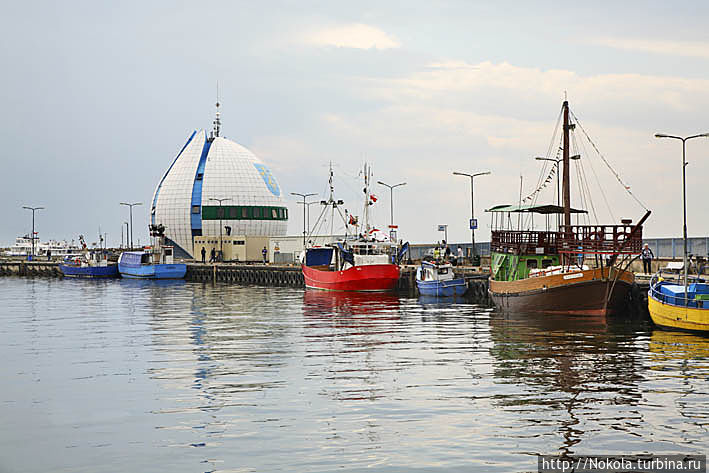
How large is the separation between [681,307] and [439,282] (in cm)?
2935

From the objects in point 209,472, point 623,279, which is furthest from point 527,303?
point 209,472

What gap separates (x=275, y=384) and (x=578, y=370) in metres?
9.73

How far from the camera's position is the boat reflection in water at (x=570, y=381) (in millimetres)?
17766

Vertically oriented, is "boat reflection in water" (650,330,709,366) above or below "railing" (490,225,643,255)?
below

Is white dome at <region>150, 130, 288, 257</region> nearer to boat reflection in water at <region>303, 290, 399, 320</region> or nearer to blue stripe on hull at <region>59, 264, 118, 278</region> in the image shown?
blue stripe on hull at <region>59, 264, 118, 278</region>

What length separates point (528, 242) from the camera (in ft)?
173

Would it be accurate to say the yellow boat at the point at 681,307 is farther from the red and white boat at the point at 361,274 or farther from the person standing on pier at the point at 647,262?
the red and white boat at the point at 361,274

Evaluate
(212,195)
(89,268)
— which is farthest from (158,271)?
(212,195)

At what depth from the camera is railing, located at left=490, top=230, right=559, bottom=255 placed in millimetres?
52062

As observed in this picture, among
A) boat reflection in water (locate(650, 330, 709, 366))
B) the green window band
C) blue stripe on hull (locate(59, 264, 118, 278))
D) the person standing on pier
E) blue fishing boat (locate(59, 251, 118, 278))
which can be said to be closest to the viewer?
boat reflection in water (locate(650, 330, 709, 366))

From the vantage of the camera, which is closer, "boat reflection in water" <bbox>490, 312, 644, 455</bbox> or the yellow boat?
"boat reflection in water" <bbox>490, 312, 644, 455</bbox>

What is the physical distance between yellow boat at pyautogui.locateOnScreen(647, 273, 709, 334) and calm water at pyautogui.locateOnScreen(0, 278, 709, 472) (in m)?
0.90

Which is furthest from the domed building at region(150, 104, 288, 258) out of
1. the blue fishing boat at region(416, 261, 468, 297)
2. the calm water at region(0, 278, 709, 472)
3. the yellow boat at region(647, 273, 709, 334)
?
the yellow boat at region(647, 273, 709, 334)

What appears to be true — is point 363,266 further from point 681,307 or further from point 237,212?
point 237,212
